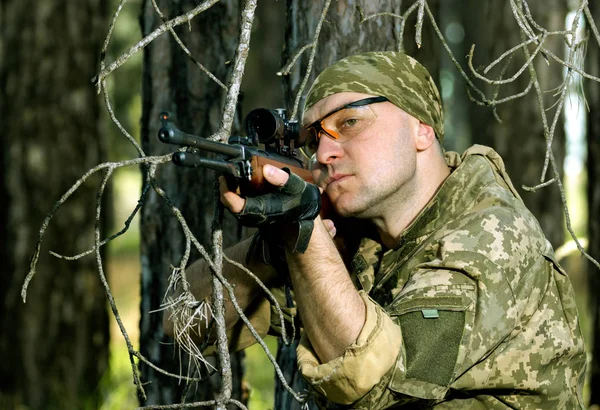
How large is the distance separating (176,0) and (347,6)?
108 cm

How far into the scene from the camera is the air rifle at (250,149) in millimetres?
2525

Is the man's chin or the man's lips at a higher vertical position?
the man's lips

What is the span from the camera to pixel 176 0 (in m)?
4.85

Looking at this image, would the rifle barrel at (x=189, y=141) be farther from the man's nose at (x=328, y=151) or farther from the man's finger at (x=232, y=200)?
the man's nose at (x=328, y=151)

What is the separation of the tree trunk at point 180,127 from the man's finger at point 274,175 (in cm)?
201

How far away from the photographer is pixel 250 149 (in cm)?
286

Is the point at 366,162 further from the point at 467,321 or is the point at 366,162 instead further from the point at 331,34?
the point at 331,34

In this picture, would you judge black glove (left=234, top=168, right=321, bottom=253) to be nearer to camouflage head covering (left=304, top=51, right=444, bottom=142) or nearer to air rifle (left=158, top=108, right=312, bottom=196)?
air rifle (left=158, top=108, right=312, bottom=196)

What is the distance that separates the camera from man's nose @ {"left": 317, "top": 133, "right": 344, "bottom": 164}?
361 centimetres

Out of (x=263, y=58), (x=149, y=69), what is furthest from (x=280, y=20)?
(x=149, y=69)

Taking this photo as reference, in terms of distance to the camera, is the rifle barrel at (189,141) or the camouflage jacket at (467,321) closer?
the rifle barrel at (189,141)

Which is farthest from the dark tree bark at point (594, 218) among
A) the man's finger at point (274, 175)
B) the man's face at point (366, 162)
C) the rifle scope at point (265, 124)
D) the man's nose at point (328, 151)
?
the man's finger at point (274, 175)

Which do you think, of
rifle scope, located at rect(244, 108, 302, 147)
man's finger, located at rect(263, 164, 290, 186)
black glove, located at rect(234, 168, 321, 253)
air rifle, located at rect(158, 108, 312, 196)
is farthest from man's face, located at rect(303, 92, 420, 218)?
man's finger, located at rect(263, 164, 290, 186)

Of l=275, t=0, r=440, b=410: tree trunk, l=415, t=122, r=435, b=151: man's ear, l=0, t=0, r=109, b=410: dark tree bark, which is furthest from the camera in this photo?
l=0, t=0, r=109, b=410: dark tree bark
